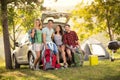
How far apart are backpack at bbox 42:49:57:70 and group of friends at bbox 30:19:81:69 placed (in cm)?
15

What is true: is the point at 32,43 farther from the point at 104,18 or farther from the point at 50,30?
the point at 104,18

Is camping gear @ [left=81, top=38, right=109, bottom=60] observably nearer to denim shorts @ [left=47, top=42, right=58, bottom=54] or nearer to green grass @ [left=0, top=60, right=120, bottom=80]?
denim shorts @ [left=47, top=42, right=58, bottom=54]

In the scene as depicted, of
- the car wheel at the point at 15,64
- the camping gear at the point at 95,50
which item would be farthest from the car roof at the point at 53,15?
the camping gear at the point at 95,50

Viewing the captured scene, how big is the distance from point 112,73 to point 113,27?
20.5 metres

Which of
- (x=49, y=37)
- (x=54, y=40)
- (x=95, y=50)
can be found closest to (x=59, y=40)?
(x=54, y=40)

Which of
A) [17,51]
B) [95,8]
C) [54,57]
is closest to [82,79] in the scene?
[54,57]

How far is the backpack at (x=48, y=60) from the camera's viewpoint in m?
13.3

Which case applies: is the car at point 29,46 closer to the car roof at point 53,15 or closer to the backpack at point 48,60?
the car roof at point 53,15

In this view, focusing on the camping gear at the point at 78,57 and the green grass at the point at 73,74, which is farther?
the camping gear at the point at 78,57

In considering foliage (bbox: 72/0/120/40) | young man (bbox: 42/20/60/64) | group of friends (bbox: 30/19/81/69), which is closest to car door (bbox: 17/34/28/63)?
group of friends (bbox: 30/19/81/69)

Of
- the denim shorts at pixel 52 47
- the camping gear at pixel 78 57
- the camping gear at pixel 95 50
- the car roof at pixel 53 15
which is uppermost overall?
the car roof at pixel 53 15

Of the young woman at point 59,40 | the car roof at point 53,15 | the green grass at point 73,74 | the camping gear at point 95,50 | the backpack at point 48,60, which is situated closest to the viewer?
the green grass at point 73,74

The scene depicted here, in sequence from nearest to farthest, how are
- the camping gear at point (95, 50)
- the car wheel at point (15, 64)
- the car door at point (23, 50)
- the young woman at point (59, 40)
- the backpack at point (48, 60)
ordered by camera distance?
the backpack at point (48, 60) → the young woman at point (59, 40) → the car door at point (23, 50) → the car wheel at point (15, 64) → the camping gear at point (95, 50)

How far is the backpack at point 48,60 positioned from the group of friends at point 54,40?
0.15 meters
